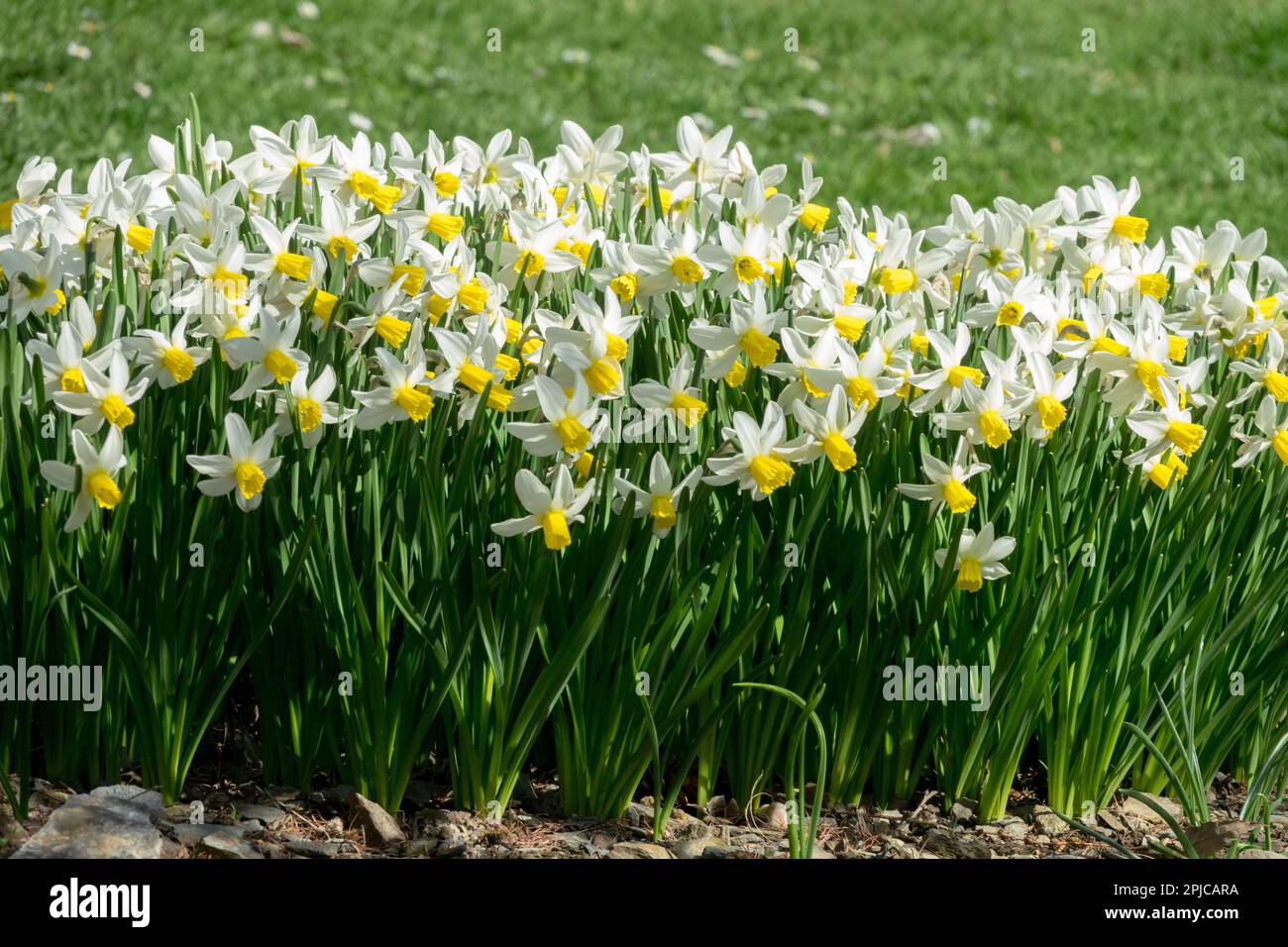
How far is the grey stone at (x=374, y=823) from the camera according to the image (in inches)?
95.5

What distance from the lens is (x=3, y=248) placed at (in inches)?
100.0

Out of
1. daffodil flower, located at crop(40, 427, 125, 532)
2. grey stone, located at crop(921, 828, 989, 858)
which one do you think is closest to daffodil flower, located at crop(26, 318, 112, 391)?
daffodil flower, located at crop(40, 427, 125, 532)

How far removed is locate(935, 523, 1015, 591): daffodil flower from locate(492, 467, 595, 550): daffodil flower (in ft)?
2.18

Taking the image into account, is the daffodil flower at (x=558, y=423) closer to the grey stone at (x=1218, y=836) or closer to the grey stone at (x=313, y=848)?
the grey stone at (x=313, y=848)

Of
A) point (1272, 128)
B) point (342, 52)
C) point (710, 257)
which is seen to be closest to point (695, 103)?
point (342, 52)

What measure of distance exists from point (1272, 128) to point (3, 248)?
24.9 feet

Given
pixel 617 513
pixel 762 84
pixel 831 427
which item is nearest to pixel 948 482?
pixel 831 427

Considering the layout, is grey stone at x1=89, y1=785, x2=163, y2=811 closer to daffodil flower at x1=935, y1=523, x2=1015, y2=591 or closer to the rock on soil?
the rock on soil

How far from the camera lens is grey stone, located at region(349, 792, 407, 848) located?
243 centimetres

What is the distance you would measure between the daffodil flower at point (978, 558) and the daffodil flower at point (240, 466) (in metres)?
1.17

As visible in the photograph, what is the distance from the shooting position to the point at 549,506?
2.20 meters

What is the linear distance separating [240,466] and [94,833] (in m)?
0.68
